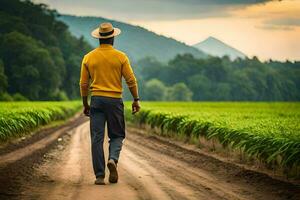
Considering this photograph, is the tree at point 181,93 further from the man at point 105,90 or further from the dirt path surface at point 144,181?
the man at point 105,90

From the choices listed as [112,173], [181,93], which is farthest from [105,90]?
[181,93]

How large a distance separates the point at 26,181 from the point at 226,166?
190 inches

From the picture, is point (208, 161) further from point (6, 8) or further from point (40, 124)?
point (6, 8)

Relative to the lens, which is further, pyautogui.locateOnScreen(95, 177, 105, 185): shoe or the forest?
the forest

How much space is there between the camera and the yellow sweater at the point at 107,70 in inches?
360

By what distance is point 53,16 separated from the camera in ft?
416

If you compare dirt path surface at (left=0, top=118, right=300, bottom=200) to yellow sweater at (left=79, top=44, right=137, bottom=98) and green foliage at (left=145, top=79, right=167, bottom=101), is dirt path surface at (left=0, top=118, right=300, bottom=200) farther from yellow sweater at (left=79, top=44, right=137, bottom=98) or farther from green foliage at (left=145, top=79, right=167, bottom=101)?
green foliage at (left=145, top=79, right=167, bottom=101)

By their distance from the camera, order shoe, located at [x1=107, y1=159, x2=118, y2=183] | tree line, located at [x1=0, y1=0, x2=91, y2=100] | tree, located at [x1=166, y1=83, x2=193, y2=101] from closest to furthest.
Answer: shoe, located at [x1=107, y1=159, x2=118, y2=183] → tree line, located at [x1=0, y1=0, x2=91, y2=100] → tree, located at [x1=166, y1=83, x2=193, y2=101]

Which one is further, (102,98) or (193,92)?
(193,92)

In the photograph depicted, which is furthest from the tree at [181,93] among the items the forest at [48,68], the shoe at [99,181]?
the shoe at [99,181]

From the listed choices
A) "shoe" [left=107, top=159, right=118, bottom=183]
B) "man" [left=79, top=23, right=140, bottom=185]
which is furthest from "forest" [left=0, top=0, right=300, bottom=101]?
"shoe" [left=107, top=159, right=118, bottom=183]

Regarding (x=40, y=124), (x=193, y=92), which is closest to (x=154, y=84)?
(x=193, y=92)

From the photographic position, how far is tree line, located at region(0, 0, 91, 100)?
3388 inches

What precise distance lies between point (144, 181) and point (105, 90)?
170cm
